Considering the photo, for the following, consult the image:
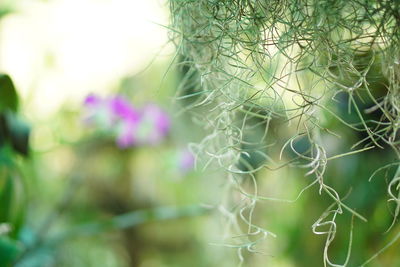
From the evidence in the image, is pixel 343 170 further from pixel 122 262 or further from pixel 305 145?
pixel 122 262

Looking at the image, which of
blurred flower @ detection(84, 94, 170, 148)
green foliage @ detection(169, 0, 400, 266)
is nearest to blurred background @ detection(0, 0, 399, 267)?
blurred flower @ detection(84, 94, 170, 148)

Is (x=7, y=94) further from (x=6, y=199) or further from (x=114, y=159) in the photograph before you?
(x=114, y=159)

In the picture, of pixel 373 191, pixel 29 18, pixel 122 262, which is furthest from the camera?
pixel 122 262

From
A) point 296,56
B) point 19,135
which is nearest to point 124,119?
point 19,135

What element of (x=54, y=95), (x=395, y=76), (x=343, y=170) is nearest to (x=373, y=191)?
(x=343, y=170)

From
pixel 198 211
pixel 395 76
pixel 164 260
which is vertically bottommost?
pixel 164 260

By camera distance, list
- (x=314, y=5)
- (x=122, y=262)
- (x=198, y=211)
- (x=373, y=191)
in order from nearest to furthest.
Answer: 1. (x=314, y=5)
2. (x=373, y=191)
3. (x=198, y=211)
4. (x=122, y=262)
